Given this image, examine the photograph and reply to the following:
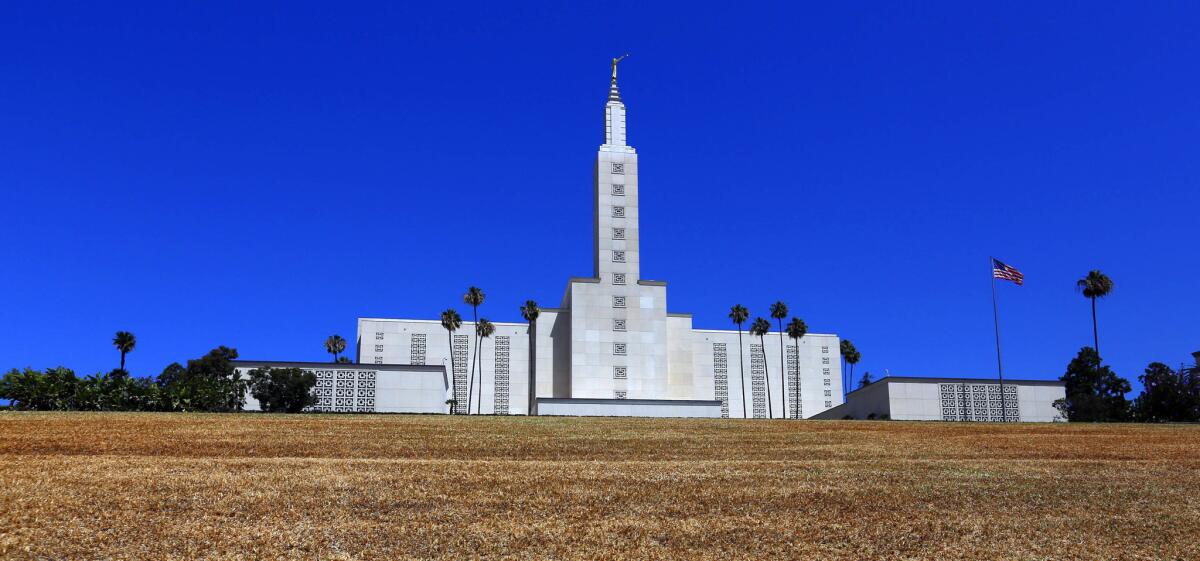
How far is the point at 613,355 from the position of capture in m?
81.8

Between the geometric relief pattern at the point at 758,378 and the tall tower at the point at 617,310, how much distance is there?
17741 mm

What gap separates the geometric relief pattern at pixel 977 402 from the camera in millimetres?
80000

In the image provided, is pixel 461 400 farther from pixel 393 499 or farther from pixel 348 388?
pixel 393 499

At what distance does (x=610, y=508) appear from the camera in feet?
68.6

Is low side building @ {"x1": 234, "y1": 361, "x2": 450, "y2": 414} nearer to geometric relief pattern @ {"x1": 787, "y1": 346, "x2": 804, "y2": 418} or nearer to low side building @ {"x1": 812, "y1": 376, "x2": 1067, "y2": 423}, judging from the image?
low side building @ {"x1": 812, "y1": 376, "x2": 1067, "y2": 423}

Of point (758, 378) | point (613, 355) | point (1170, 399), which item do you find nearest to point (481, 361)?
point (613, 355)

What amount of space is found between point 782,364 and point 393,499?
80.6m

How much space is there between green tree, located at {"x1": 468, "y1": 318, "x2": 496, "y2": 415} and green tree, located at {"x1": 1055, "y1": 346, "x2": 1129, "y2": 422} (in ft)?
146

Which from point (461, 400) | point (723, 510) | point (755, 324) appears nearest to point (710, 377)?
point (755, 324)

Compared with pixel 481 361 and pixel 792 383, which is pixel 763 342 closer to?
pixel 792 383

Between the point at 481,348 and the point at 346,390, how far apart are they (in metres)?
17.3

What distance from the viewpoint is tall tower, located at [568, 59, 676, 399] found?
8125cm

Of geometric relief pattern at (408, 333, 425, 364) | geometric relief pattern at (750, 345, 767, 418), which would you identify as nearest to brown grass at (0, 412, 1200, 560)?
geometric relief pattern at (408, 333, 425, 364)

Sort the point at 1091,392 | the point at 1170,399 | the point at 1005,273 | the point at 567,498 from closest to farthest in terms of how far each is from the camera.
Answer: the point at 567,498 < the point at 1005,273 < the point at 1170,399 < the point at 1091,392
